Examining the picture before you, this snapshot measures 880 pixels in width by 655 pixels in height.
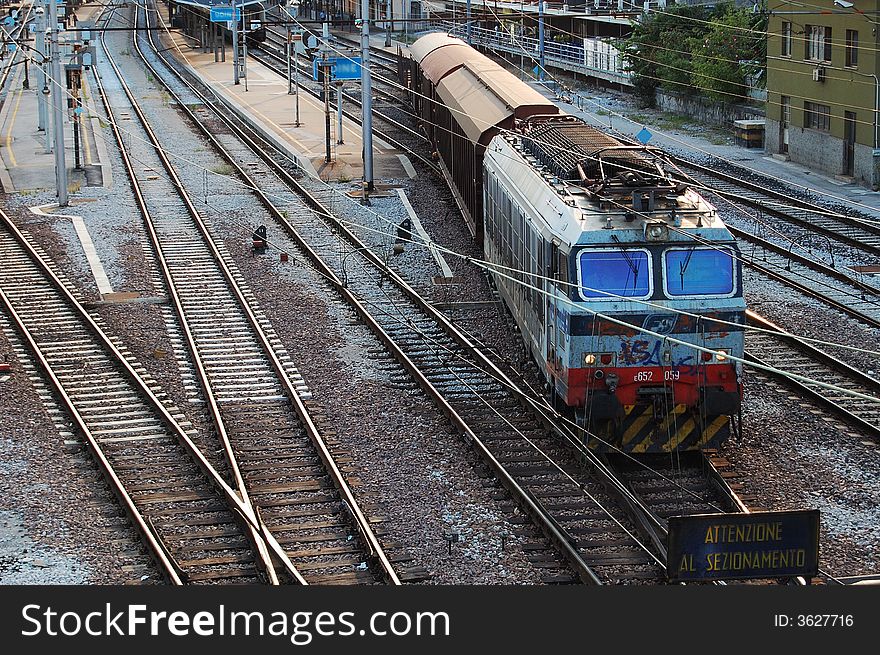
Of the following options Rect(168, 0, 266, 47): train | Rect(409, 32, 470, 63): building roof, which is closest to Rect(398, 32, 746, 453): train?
Rect(409, 32, 470, 63): building roof

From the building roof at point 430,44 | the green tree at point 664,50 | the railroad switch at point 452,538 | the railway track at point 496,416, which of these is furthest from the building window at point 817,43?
the railroad switch at point 452,538

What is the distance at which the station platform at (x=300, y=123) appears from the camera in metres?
39.5

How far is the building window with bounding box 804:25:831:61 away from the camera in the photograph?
3988 cm

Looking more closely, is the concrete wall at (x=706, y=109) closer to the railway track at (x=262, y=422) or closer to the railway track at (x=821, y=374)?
the railway track at (x=262, y=422)

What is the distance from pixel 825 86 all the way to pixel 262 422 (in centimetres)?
2720

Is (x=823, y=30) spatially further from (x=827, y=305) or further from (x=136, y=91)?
(x=136, y=91)

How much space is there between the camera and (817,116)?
41.0 m

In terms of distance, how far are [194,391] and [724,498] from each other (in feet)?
27.2

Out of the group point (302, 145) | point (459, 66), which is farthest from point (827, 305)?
point (302, 145)

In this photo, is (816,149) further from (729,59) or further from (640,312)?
(640,312)

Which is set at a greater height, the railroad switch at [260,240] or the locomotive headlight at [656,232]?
the locomotive headlight at [656,232]

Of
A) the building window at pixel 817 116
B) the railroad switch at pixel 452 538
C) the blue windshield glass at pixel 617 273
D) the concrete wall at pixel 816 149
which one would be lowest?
the railroad switch at pixel 452 538

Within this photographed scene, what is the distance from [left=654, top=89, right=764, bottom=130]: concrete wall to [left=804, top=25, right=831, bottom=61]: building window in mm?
6588

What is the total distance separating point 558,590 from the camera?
30.2 ft
